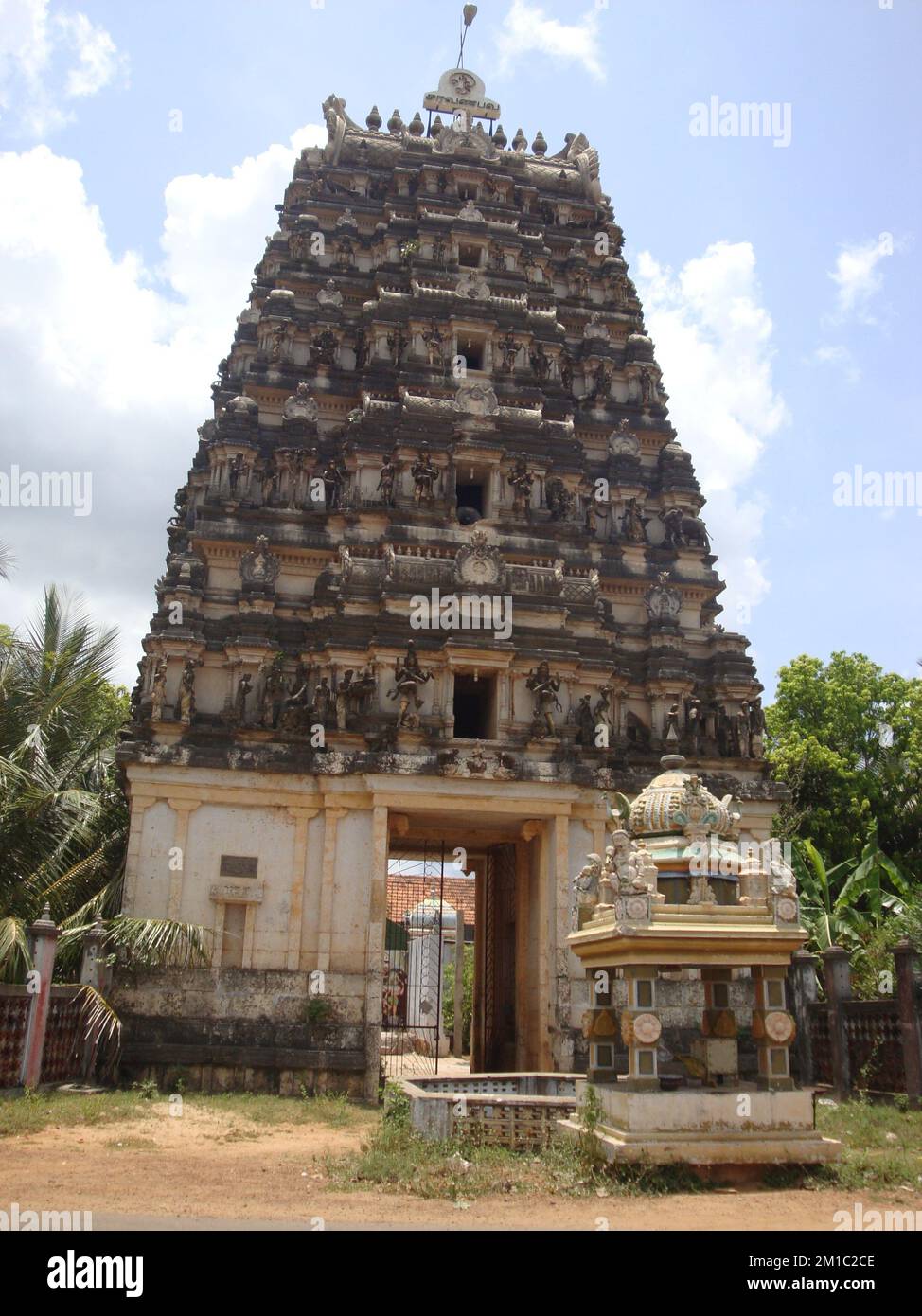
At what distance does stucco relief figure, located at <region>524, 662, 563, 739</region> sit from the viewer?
2270 cm

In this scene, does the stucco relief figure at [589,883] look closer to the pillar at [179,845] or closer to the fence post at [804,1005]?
the fence post at [804,1005]

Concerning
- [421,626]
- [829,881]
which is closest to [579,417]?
[421,626]

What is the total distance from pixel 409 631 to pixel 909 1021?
12513 millimetres

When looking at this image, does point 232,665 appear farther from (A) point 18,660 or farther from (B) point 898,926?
(B) point 898,926

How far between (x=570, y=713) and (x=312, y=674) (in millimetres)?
6003

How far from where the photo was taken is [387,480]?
85.5ft

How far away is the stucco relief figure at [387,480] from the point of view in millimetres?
25766

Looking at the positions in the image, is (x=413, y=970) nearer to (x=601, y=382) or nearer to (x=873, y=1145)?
(x=601, y=382)

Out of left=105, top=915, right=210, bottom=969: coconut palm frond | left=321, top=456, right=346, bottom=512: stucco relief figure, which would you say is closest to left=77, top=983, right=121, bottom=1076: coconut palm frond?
left=105, top=915, right=210, bottom=969: coconut palm frond

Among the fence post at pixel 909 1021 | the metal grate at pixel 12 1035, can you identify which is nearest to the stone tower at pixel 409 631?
the metal grate at pixel 12 1035

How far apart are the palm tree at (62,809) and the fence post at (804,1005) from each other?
12228mm

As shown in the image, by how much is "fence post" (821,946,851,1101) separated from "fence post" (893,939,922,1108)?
5.69 feet

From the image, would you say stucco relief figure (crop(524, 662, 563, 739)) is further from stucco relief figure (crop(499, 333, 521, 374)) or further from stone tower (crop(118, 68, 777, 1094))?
stucco relief figure (crop(499, 333, 521, 374))

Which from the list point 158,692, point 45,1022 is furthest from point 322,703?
point 45,1022
